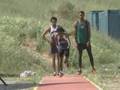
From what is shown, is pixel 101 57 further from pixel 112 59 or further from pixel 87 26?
pixel 87 26

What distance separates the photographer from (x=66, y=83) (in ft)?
52.0

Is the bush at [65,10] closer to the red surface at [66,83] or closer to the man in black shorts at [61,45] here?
the man in black shorts at [61,45]

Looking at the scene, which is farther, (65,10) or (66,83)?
(65,10)

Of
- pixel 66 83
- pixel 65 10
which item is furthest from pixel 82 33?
pixel 65 10

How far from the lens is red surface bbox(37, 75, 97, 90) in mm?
14758

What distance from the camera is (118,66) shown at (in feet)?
69.3

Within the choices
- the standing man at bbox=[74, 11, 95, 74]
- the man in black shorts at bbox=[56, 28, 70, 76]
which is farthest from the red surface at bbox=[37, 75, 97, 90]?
the standing man at bbox=[74, 11, 95, 74]

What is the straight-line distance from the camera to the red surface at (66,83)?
48.4 feet

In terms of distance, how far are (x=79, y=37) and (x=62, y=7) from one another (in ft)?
57.8

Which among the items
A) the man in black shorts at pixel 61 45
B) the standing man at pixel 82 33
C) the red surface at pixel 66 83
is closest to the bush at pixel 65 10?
the standing man at pixel 82 33

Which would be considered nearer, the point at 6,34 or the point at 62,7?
the point at 6,34

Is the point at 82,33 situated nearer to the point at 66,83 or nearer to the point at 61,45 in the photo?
the point at 61,45

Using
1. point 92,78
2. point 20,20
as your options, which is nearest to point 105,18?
point 20,20

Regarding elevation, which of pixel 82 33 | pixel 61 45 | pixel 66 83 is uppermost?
pixel 82 33
